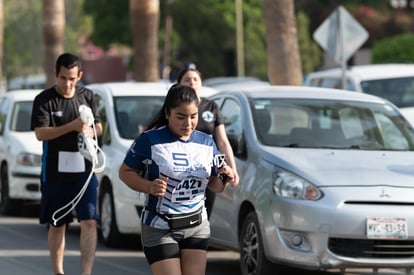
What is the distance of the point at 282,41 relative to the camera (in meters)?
19.3

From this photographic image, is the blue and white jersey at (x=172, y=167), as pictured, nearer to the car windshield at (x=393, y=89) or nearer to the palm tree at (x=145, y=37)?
the car windshield at (x=393, y=89)

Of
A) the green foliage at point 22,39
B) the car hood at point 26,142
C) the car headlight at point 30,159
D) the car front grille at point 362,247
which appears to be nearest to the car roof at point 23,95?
the car hood at point 26,142

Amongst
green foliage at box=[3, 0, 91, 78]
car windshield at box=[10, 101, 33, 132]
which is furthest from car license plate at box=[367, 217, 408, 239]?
green foliage at box=[3, 0, 91, 78]

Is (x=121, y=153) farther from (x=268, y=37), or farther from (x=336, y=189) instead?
(x=268, y=37)

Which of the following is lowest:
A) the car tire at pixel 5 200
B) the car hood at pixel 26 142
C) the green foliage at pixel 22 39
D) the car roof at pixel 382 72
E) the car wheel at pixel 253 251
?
the green foliage at pixel 22 39

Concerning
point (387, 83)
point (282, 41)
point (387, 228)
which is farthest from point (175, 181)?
point (282, 41)

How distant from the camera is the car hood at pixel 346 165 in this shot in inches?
381

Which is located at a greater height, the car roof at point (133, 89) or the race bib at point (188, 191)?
the race bib at point (188, 191)

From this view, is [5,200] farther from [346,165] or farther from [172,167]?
[172,167]

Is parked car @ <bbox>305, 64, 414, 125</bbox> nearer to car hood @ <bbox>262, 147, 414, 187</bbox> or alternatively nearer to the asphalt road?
the asphalt road

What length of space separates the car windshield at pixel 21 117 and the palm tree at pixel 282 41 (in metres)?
3.97

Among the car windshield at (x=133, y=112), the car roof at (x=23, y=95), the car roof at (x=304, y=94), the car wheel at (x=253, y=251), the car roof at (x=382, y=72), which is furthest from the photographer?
the car roof at (x=382, y=72)

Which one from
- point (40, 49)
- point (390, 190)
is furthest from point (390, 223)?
point (40, 49)

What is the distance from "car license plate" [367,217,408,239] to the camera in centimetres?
938
